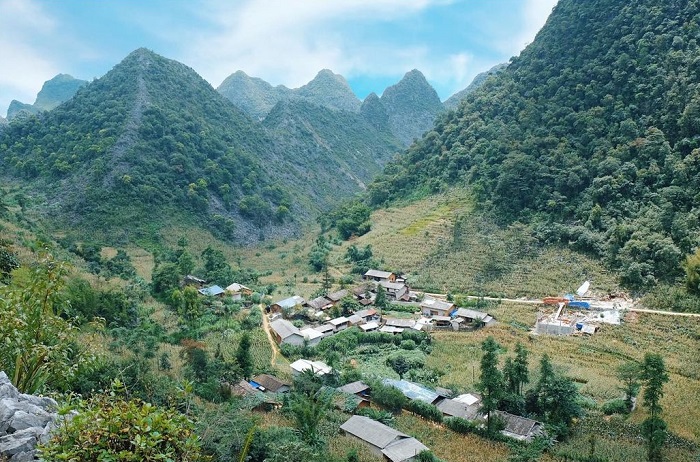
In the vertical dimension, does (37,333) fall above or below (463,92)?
below

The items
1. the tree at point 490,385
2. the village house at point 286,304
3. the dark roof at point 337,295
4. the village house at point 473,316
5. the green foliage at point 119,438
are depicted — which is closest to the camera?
the green foliage at point 119,438

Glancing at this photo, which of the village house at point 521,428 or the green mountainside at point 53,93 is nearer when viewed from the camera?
the village house at point 521,428

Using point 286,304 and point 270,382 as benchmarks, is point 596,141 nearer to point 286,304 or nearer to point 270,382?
point 286,304

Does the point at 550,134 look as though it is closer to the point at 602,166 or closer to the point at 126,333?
the point at 602,166

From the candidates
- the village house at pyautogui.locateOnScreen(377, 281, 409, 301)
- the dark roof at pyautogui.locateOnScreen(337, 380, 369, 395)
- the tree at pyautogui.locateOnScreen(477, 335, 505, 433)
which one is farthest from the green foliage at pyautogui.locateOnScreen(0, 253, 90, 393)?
the village house at pyautogui.locateOnScreen(377, 281, 409, 301)

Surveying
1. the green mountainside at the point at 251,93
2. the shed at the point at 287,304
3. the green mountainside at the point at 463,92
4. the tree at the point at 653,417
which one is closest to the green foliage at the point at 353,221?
the shed at the point at 287,304

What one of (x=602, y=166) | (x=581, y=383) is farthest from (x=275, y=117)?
(x=581, y=383)

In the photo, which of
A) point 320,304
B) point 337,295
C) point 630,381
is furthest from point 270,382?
point 630,381

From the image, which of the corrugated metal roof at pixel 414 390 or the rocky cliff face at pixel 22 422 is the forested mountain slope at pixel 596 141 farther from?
the rocky cliff face at pixel 22 422
